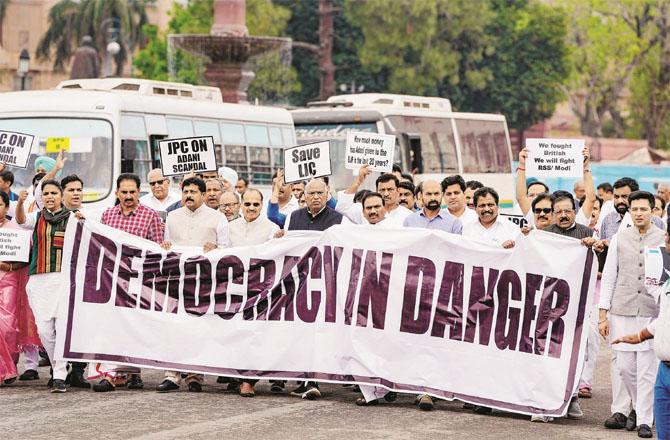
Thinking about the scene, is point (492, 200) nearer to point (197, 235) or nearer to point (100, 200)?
point (197, 235)

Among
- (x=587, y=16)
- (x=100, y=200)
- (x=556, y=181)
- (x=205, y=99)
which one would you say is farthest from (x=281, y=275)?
(x=587, y=16)

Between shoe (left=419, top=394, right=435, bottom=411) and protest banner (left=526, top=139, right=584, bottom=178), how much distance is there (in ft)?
11.1

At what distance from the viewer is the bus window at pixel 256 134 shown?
25327mm

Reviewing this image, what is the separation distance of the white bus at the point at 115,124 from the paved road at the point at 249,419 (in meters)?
7.66

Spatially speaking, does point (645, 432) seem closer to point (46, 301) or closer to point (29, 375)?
point (46, 301)

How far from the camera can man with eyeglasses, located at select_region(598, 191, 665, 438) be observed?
1020cm

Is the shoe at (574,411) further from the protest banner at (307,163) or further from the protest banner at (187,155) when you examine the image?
the protest banner at (187,155)

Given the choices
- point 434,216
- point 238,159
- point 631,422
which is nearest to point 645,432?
point 631,422

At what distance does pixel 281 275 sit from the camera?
37.7 feet

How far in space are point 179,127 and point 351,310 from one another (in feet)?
40.8

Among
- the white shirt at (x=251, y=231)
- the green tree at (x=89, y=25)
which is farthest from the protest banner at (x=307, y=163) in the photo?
the green tree at (x=89, y=25)

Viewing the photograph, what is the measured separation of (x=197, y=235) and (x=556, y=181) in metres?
22.7

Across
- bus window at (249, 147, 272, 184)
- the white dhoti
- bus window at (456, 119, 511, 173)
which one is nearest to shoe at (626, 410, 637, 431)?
the white dhoti

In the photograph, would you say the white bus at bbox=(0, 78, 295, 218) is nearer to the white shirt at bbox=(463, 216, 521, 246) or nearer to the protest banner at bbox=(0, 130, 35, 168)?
the protest banner at bbox=(0, 130, 35, 168)
